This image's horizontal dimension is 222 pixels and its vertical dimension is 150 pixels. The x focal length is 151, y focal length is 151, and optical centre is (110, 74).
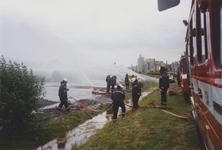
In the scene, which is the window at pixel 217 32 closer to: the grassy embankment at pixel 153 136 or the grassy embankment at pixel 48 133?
Answer: the grassy embankment at pixel 153 136

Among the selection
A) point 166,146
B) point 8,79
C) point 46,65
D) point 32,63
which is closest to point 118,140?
point 166,146

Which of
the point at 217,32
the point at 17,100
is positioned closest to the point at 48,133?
the point at 17,100

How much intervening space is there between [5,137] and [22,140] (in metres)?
0.56

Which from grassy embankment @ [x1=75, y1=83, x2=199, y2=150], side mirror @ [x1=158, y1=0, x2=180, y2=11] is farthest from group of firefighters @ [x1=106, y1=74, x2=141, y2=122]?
side mirror @ [x1=158, y1=0, x2=180, y2=11]

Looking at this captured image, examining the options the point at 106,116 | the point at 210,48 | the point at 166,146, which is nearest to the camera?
the point at 210,48

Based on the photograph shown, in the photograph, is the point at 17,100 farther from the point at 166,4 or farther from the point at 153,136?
the point at 166,4

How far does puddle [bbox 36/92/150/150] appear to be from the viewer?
5.36 m

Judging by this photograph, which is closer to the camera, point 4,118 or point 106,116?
point 4,118

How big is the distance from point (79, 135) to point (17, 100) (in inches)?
111

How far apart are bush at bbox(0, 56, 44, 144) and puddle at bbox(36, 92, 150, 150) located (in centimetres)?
84

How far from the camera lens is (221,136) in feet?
4.55

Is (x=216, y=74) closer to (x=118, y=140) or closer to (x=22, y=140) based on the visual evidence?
(x=118, y=140)

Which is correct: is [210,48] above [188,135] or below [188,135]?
above

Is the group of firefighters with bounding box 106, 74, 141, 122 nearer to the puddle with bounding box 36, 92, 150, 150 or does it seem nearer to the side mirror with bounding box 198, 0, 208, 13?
the puddle with bounding box 36, 92, 150, 150
